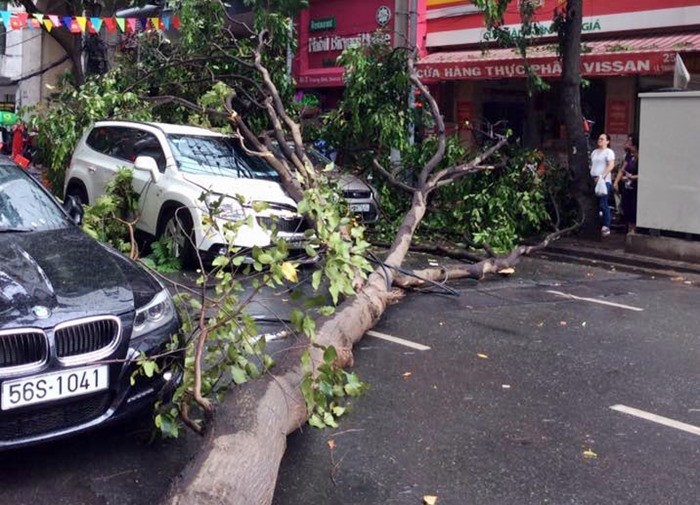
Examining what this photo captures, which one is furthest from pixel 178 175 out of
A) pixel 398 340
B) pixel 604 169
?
pixel 604 169

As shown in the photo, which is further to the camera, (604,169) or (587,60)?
(587,60)

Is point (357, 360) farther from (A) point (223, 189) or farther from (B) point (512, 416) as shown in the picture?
(A) point (223, 189)

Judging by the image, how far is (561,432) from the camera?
4.91m

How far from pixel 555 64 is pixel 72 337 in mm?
13145

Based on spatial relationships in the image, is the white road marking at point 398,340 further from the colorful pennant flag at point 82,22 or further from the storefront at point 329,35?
the storefront at point 329,35

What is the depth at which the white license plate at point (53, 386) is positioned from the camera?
373 cm

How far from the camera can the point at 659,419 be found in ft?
17.1

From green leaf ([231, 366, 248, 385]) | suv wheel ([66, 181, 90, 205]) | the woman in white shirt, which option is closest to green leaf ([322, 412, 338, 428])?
green leaf ([231, 366, 248, 385])

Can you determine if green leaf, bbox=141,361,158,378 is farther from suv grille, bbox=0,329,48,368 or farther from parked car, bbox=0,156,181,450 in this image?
suv grille, bbox=0,329,48,368

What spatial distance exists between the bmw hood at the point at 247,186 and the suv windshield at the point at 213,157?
16 centimetres

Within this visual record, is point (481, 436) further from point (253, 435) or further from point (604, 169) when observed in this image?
point (604, 169)

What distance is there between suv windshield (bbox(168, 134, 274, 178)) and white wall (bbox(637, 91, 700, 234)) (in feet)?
17.8

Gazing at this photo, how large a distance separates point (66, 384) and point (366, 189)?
913cm

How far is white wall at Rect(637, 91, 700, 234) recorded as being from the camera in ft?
36.8
